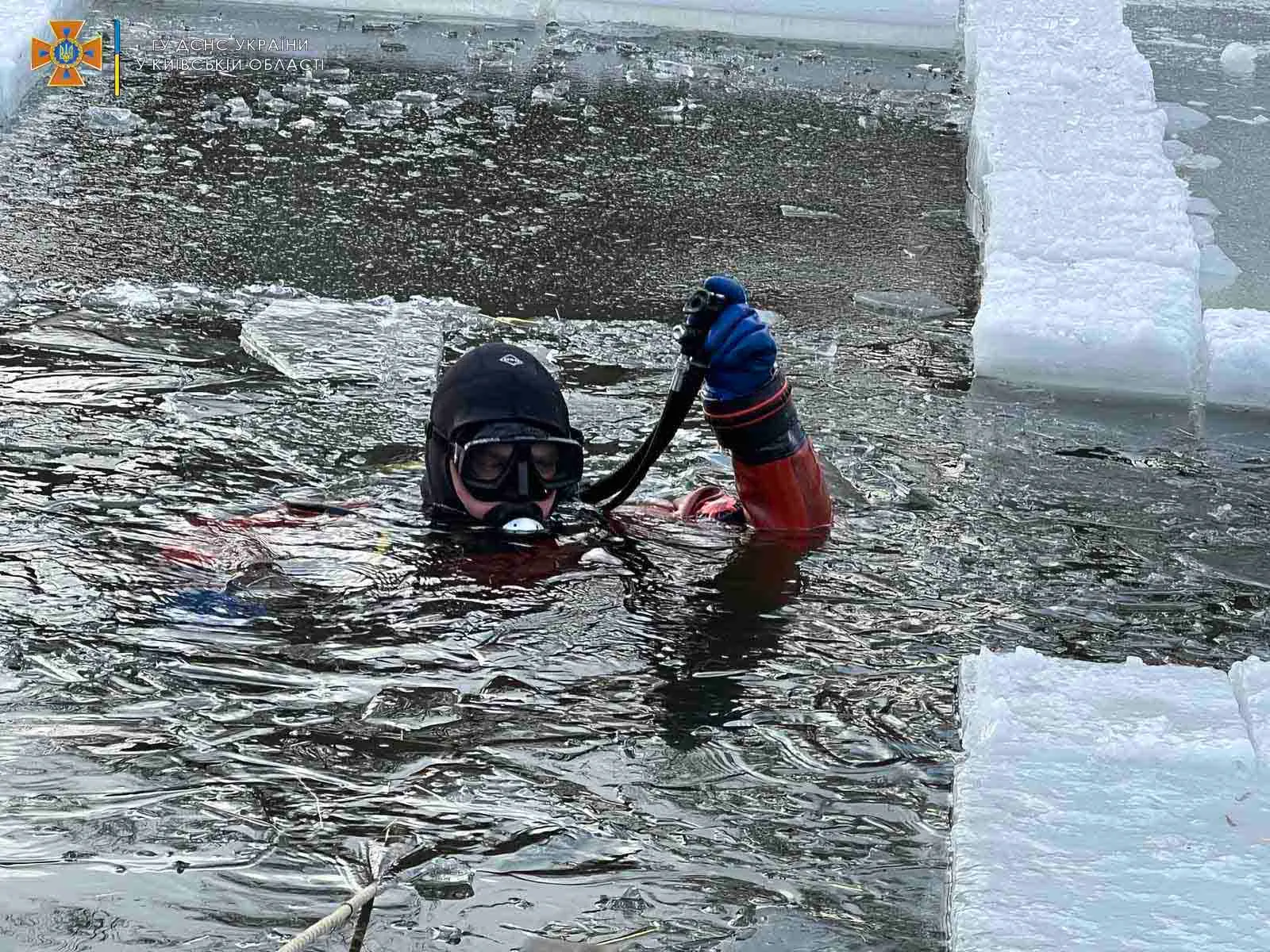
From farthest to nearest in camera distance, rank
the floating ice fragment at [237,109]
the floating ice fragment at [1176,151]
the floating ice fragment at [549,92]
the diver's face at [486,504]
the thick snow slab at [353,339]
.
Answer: the floating ice fragment at [549,92] → the floating ice fragment at [1176,151] → the floating ice fragment at [237,109] → the thick snow slab at [353,339] → the diver's face at [486,504]

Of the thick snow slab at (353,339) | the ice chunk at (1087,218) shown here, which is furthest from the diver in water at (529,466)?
the ice chunk at (1087,218)

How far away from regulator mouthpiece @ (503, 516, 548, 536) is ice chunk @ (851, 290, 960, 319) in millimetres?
2925

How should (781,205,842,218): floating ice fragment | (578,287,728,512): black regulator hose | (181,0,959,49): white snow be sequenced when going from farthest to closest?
(181,0,959,49): white snow → (781,205,842,218): floating ice fragment → (578,287,728,512): black regulator hose

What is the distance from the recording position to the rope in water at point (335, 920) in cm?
224

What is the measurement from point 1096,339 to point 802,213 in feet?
7.78

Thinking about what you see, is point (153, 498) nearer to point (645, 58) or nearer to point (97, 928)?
point (97, 928)

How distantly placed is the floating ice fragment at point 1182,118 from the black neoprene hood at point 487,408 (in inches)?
256

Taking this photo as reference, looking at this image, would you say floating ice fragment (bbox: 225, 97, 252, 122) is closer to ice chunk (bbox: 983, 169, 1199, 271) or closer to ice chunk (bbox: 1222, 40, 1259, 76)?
ice chunk (bbox: 983, 169, 1199, 271)

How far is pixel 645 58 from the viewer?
35.0 feet

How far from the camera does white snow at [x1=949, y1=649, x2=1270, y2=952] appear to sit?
2420 millimetres

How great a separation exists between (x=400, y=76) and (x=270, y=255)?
137 inches

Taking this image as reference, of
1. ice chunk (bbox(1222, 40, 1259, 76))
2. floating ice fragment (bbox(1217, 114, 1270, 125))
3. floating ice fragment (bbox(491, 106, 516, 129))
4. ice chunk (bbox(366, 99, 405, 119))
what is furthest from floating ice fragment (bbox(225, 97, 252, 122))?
ice chunk (bbox(1222, 40, 1259, 76))

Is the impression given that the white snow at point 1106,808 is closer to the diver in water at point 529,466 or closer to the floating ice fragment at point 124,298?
→ the diver in water at point 529,466

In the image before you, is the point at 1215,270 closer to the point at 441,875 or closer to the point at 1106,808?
the point at 1106,808
